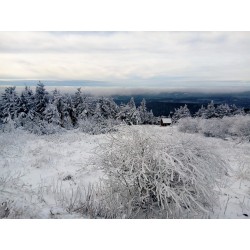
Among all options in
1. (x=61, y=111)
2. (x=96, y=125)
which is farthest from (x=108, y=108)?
(x=61, y=111)

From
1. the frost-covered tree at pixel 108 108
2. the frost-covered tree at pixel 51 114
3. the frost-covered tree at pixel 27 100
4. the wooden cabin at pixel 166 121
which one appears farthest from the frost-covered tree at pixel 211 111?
the frost-covered tree at pixel 27 100

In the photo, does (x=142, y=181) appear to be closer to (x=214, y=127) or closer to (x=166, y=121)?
(x=166, y=121)

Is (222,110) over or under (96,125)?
over

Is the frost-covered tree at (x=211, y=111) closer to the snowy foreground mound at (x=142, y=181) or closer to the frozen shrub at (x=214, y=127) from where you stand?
the frozen shrub at (x=214, y=127)

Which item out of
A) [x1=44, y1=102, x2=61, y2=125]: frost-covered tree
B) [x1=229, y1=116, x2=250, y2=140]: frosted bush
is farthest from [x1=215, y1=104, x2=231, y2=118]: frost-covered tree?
[x1=44, y1=102, x2=61, y2=125]: frost-covered tree
